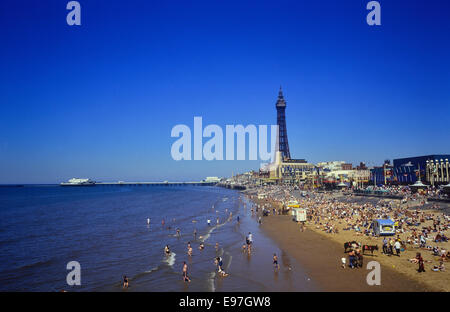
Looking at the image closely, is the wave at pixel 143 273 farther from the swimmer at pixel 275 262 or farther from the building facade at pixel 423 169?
the building facade at pixel 423 169

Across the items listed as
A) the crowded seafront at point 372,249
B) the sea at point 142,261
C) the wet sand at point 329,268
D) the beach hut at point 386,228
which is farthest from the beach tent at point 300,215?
the beach hut at point 386,228

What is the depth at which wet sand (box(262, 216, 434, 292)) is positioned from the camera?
1570 cm

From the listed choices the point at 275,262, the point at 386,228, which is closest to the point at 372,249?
the point at 386,228

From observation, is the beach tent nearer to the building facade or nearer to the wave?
the wave

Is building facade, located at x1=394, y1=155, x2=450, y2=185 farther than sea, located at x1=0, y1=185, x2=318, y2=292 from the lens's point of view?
Yes

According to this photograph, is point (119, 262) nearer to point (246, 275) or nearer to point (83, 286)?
point (83, 286)

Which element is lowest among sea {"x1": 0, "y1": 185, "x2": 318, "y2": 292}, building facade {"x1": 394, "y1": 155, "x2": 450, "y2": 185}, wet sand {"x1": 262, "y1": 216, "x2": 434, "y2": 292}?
sea {"x1": 0, "y1": 185, "x2": 318, "y2": 292}

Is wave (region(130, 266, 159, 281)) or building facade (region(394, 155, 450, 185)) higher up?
building facade (region(394, 155, 450, 185))

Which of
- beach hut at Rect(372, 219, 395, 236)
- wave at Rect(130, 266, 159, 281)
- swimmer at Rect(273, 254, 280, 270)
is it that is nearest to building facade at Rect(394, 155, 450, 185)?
beach hut at Rect(372, 219, 395, 236)

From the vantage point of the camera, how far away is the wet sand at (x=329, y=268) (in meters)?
15.7

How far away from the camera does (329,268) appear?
1934 centimetres

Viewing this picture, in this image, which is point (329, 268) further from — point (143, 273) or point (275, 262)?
point (143, 273)
